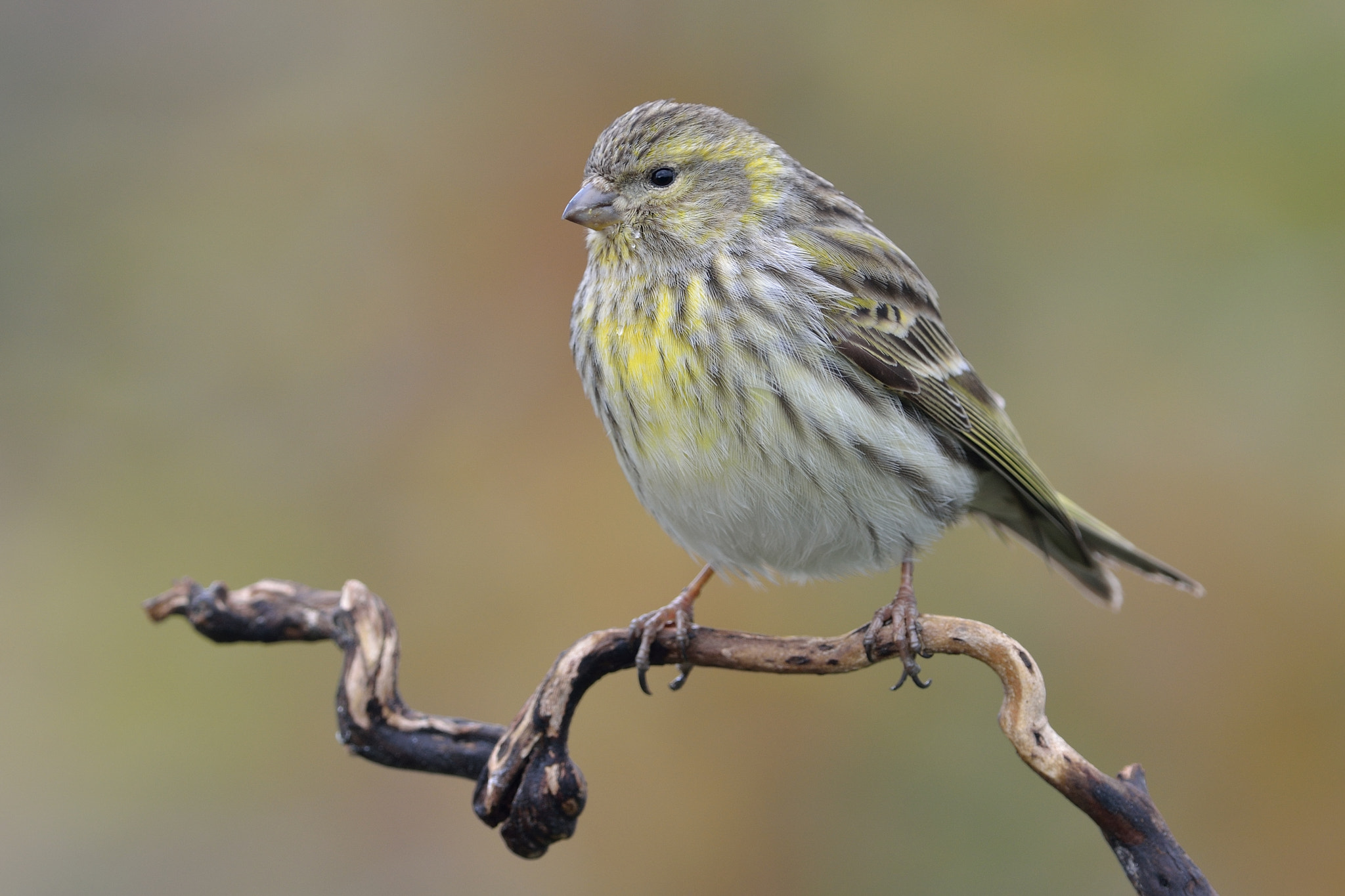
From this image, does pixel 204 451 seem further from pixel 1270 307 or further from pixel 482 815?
pixel 1270 307

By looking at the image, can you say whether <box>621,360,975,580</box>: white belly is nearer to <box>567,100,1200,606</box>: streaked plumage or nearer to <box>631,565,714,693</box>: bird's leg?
<box>567,100,1200,606</box>: streaked plumage

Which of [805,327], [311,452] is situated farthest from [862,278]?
[311,452]

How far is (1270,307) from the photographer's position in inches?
207

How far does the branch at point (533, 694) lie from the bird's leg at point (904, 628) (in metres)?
0.03

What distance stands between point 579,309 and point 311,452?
2134 mm

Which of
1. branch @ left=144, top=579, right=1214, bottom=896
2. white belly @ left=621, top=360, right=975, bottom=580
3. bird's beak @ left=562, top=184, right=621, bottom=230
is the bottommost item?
branch @ left=144, top=579, right=1214, bottom=896

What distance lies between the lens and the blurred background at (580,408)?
481 cm

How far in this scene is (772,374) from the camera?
341 cm

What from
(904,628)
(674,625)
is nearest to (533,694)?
(904,628)

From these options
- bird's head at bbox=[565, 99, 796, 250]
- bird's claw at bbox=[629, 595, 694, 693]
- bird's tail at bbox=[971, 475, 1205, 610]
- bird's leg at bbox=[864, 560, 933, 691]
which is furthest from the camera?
bird's tail at bbox=[971, 475, 1205, 610]

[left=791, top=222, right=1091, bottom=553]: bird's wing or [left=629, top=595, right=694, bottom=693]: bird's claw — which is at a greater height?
[left=791, top=222, right=1091, bottom=553]: bird's wing

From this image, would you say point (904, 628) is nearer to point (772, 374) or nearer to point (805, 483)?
point (805, 483)

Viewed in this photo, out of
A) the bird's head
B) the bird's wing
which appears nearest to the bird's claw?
the bird's wing

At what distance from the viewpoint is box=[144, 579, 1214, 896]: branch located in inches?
83.8
